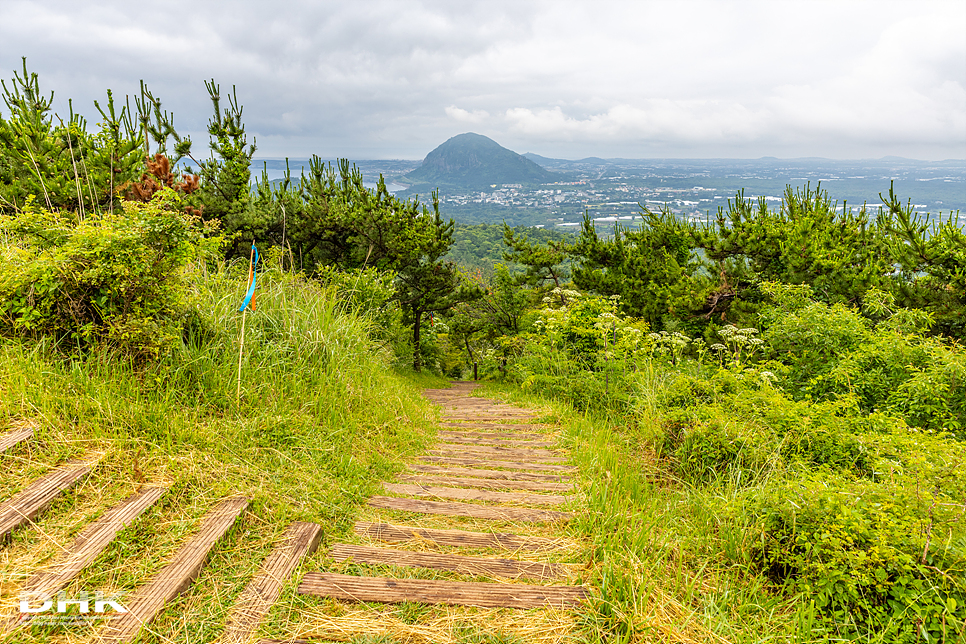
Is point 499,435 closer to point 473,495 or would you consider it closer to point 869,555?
point 473,495

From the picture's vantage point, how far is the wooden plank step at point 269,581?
1699 mm

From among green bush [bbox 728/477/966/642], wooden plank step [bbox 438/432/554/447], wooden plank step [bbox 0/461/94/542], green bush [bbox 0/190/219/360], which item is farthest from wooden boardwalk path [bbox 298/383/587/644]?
green bush [bbox 0/190/219/360]

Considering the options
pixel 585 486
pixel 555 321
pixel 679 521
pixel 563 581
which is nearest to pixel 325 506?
pixel 563 581

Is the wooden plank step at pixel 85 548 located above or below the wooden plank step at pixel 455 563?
above

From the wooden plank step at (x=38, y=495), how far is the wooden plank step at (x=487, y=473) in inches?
80.9

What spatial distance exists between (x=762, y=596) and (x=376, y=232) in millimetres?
10914

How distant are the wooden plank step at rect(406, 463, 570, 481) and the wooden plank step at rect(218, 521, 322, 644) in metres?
1.32

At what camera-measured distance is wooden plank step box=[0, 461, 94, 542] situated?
184cm

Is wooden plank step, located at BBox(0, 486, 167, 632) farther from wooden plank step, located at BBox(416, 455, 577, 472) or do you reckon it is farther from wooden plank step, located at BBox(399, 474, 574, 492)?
wooden plank step, located at BBox(416, 455, 577, 472)

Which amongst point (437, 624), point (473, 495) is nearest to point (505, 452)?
point (473, 495)

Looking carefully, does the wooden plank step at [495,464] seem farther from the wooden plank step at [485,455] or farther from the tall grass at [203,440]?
the tall grass at [203,440]

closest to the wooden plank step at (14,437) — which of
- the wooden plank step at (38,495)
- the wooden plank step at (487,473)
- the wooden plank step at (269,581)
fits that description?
the wooden plank step at (38,495)

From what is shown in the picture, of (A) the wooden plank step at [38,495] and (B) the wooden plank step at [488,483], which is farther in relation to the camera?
(B) the wooden plank step at [488,483]

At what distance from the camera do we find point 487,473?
11.5 ft
